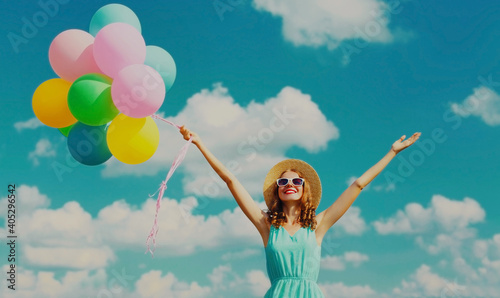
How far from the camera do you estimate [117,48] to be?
480 cm

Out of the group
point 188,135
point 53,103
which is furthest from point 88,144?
point 188,135

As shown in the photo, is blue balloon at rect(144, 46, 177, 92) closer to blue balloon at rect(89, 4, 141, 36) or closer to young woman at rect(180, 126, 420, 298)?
blue balloon at rect(89, 4, 141, 36)

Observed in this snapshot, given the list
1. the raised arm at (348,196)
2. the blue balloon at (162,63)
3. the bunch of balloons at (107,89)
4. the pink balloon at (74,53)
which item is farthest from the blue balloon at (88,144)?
the raised arm at (348,196)

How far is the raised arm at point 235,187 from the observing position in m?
4.68

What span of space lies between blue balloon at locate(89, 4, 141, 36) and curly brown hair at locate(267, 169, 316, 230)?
2.37 meters

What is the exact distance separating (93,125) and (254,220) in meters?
1.88

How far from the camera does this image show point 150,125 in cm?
502

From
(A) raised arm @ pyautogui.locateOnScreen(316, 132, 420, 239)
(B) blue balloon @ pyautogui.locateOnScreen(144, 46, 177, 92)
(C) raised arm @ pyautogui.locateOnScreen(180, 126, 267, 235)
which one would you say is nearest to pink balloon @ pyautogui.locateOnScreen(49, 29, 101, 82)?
(B) blue balloon @ pyautogui.locateOnScreen(144, 46, 177, 92)

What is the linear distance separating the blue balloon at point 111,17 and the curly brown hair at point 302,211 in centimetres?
237

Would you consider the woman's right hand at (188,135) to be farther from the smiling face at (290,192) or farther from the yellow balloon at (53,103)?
the yellow balloon at (53,103)

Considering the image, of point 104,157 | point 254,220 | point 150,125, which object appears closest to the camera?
point 254,220

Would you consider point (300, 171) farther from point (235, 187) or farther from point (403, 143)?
point (403, 143)

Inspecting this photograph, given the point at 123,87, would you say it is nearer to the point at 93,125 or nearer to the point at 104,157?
the point at 93,125

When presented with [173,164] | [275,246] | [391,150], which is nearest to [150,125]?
[173,164]
